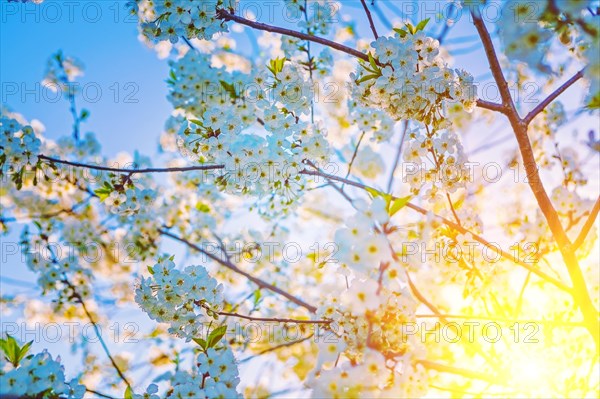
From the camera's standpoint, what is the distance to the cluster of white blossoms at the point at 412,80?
2781mm

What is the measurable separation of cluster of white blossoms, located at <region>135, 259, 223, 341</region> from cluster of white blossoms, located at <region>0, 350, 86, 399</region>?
28.7 inches

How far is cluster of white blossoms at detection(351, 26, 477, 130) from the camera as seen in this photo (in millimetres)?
2781

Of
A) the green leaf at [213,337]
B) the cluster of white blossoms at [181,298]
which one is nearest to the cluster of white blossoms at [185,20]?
the cluster of white blossoms at [181,298]

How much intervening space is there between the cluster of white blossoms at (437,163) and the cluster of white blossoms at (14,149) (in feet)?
10.4

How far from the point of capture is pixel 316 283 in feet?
30.9

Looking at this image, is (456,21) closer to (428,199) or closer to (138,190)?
(428,199)

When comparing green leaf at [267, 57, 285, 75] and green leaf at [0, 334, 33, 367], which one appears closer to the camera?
green leaf at [0, 334, 33, 367]

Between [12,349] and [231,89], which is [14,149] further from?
[231,89]

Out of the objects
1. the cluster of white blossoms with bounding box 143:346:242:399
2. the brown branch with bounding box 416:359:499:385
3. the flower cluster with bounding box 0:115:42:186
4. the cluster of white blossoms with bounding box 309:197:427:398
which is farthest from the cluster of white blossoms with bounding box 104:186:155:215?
the brown branch with bounding box 416:359:499:385

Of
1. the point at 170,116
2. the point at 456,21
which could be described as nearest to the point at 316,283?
the point at 170,116

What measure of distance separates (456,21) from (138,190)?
12.3ft

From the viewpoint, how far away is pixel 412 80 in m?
2.79

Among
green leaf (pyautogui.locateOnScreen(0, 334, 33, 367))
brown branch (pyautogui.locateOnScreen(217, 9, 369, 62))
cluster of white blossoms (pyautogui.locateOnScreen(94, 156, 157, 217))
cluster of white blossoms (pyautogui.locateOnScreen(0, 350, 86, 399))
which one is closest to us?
cluster of white blossoms (pyautogui.locateOnScreen(0, 350, 86, 399))

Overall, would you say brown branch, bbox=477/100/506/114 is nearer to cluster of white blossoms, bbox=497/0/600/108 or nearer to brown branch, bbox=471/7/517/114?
brown branch, bbox=471/7/517/114
